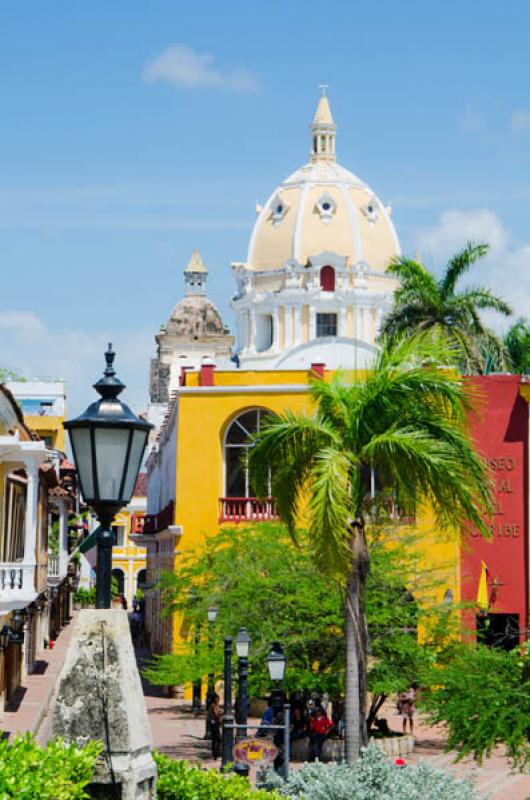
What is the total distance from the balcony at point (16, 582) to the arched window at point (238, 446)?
28.5 feet

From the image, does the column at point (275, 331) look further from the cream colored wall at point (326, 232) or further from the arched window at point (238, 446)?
the arched window at point (238, 446)

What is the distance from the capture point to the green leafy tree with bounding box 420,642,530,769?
16.7 m

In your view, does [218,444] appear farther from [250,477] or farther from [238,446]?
[250,477]

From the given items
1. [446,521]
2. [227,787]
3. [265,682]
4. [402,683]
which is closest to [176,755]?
[265,682]

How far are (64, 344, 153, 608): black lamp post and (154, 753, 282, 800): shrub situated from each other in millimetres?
1802

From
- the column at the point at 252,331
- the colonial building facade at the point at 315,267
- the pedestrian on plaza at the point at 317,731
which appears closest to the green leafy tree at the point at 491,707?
the pedestrian on plaza at the point at 317,731

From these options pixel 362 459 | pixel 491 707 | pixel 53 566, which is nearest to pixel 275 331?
pixel 53 566

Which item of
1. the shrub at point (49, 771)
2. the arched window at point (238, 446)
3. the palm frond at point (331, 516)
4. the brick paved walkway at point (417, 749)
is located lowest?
the brick paved walkway at point (417, 749)

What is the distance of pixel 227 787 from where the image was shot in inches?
408

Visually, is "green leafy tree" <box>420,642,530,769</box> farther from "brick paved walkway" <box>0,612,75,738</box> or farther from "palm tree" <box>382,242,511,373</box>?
"palm tree" <box>382,242,511,373</box>

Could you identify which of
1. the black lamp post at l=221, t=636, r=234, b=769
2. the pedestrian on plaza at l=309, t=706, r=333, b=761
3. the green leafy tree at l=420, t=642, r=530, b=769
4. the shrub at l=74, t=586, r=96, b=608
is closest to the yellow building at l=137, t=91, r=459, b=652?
the shrub at l=74, t=586, r=96, b=608

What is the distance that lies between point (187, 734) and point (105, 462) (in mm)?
20779

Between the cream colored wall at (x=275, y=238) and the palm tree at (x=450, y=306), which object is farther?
the cream colored wall at (x=275, y=238)

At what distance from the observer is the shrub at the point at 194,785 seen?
32.2ft
